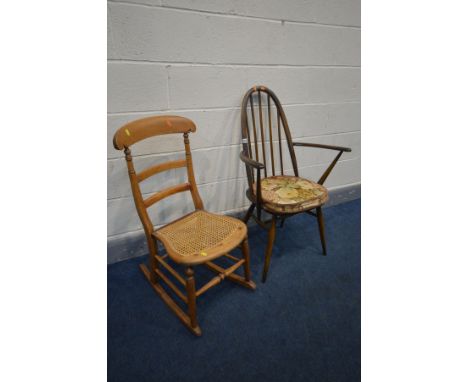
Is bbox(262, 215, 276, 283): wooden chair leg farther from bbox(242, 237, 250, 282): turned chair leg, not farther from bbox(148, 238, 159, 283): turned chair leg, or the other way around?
bbox(148, 238, 159, 283): turned chair leg

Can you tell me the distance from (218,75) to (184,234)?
36.6 inches

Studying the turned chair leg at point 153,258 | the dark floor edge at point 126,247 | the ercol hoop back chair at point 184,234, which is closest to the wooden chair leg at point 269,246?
the ercol hoop back chair at point 184,234

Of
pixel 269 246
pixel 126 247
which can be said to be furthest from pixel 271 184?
pixel 126 247

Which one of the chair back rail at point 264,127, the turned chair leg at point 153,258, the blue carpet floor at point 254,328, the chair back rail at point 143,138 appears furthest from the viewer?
the chair back rail at point 264,127

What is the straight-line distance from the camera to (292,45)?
1804 millimetres

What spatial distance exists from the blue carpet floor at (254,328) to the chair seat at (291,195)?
1.42 ft

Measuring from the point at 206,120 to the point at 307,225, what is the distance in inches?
42.0

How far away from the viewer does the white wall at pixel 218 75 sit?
1421mm

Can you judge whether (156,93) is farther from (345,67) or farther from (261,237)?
(345,67)

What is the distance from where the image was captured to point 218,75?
1628 millimetres

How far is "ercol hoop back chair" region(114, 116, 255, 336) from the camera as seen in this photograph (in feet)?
3.88

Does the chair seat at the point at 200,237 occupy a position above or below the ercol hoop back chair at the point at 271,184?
below

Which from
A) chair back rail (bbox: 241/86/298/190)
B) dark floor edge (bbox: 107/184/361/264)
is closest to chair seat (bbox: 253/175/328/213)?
chair back rail (bbox: 241/86/298/190)

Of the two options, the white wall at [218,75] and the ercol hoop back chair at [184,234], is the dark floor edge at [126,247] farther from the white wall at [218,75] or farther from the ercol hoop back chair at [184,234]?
the ercol hoop back chair at [184,234]
